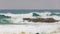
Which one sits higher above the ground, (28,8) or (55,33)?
(28,8)

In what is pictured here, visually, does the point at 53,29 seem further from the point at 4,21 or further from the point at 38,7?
the point at 4,21

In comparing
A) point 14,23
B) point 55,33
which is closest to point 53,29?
point 55,33

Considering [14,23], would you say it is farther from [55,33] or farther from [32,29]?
[55,33]

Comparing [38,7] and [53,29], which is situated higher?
[38,7]

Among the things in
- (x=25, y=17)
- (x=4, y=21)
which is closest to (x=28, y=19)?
(x=25, y=17)
